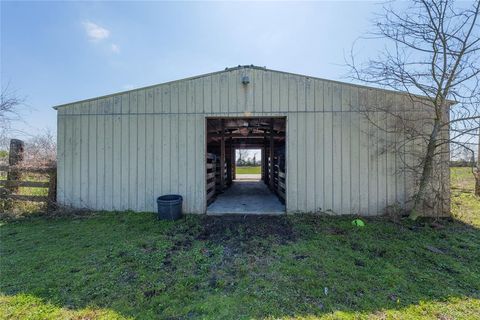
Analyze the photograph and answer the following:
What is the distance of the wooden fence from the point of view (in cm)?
544

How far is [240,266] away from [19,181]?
618 centimetres

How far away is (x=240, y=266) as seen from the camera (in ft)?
9.24

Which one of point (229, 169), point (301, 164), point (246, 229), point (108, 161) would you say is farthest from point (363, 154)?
point (229, 169)

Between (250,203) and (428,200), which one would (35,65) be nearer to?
(250,203)

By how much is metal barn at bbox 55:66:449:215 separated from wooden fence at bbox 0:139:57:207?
35 cm

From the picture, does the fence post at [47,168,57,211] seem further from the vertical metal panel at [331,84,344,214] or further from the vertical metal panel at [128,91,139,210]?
the vertical metal panel at [331,84,344,214]

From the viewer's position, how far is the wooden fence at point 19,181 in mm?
5443

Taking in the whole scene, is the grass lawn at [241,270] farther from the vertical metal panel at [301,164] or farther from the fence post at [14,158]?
the fence post at [14,158]

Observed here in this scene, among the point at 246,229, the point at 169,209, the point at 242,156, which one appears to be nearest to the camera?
the point at 246,229

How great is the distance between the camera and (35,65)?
7680 mm

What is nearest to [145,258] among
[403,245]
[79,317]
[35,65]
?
[79,317]

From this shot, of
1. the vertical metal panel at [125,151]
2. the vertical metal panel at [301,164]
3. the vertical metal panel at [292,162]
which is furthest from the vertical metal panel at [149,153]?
the vertical metal panel at [301,164]

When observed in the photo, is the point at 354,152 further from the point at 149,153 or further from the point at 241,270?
the point at 149,153

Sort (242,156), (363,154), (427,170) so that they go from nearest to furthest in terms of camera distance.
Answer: (427,170)
(363,154)
(242,156)
